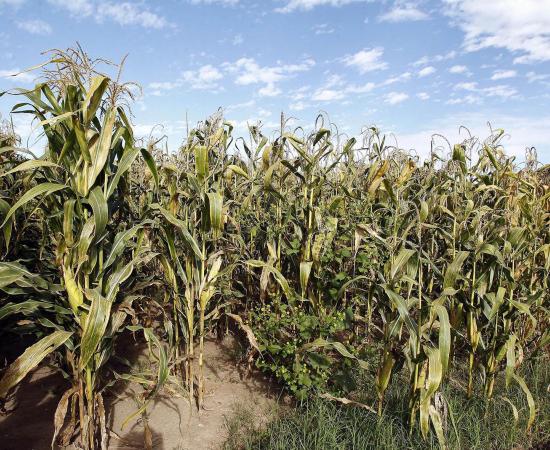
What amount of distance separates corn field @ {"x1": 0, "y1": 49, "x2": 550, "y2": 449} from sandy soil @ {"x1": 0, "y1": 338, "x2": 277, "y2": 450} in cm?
15

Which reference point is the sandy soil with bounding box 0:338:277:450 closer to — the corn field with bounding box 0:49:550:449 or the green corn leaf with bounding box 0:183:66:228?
the corn field with bounding box 0:49:550:449

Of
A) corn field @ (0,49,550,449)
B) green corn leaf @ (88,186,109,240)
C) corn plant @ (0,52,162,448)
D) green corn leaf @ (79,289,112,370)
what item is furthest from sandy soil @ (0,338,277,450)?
green corn leaf @ (88,186,109,240)

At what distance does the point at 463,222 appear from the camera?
3514 millimetres

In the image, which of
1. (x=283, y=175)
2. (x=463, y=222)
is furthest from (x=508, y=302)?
(x=283, y=175)

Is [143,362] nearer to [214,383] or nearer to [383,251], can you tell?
[214,383]

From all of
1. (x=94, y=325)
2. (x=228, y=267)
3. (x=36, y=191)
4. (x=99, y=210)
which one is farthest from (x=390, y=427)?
(x=36, y=191)

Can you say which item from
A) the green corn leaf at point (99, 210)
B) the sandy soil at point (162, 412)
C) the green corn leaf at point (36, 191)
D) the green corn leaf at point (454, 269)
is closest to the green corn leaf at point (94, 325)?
the green corn leaf at point (99, 210)

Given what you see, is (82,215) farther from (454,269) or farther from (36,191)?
(454,269)

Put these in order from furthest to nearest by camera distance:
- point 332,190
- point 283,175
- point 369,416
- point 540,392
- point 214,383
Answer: point 332,190
point 283,175
point 214,383
point 540,392
point 369,416

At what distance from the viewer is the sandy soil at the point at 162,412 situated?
328cm

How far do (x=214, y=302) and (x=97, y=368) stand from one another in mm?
1675

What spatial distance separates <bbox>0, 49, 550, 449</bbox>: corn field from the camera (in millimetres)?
2529

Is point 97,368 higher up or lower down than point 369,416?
higher up

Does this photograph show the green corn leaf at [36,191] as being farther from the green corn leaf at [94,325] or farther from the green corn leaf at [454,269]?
the green corn leaf at [454,269]
